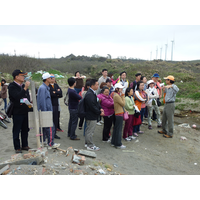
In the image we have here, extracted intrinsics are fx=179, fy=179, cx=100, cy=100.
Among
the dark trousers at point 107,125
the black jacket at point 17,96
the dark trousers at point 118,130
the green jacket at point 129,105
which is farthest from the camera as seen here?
the green jacket at point 129,105

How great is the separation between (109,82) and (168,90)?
219 cm

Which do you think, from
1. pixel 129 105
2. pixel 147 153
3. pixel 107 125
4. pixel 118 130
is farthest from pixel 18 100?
pixel 147 153

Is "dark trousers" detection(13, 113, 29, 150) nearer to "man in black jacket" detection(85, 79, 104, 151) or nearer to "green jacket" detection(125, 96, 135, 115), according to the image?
"man in black jacket" detection(85, 79, 104, 151)

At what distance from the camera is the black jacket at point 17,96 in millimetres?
4215

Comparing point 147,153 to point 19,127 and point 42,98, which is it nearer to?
point 42,98

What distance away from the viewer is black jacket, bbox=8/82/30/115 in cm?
421

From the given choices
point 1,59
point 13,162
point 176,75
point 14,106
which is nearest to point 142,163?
point 13,162

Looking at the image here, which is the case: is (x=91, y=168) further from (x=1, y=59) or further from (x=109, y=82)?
(x=1, y=59)

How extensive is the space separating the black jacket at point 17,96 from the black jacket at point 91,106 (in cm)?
161

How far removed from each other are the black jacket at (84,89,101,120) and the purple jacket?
52 centimetres

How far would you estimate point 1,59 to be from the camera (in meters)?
27.2

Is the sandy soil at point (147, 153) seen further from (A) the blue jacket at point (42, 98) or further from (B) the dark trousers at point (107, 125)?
(A) the blue jacket at point (42, 98)

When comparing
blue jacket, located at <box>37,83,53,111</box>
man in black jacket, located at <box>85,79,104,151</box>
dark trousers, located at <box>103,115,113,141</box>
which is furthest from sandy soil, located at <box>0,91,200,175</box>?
blue jacket, located at <box>37,83,53,111</box>

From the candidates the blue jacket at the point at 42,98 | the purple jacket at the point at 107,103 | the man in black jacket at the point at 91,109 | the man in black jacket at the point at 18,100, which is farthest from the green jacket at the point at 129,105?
the man in black jacket at the point at 18,100
